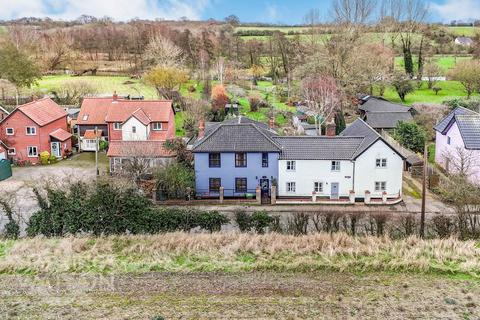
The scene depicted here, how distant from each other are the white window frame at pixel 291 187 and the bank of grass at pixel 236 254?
936 centimetres

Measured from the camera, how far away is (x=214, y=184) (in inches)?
1362

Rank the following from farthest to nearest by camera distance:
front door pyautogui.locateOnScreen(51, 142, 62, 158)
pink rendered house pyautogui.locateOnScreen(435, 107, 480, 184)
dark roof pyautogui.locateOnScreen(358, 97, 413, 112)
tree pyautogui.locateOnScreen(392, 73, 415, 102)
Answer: tree pyautogui.locateOnScreen(392, 73, 415, 102) < dark roof pyautogui.locateOnScreen(358, 97, 413, 112) < front door pyautogui.locateOnScreen(51, 142, 62, 158) < pink rendered house pyautogui.locateOnScreen(435, 107, 480, 184)

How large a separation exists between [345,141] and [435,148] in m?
12.7

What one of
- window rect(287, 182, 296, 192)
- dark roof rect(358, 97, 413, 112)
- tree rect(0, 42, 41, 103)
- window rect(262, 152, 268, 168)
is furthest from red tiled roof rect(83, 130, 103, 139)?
dark roof rect(358, 97, 413, 112)

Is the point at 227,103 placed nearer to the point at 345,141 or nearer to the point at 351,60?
the point at 351,60

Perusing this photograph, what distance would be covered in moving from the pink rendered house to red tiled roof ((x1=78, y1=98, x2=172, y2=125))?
70.3 feet

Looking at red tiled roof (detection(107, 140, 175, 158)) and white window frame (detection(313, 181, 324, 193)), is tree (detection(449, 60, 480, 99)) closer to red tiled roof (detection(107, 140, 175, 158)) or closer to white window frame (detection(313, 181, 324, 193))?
white window frame (detection(313, 181, 324, 193))

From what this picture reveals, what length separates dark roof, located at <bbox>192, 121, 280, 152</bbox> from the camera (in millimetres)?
33938

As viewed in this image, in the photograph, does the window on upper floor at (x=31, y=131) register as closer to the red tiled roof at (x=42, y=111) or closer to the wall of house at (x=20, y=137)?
the wall of house at (x=20, y=137)

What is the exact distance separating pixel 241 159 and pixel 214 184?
2.37 m

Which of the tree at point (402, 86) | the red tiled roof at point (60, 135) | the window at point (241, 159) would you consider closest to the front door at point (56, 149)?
the red tiled roof at point (60, 135)

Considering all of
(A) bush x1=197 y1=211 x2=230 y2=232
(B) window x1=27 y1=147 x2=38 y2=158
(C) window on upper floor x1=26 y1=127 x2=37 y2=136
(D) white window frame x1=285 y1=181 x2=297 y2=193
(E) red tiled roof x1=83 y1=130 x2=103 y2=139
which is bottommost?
(A) bush x1=197 y1=211 x2=230 y2=232

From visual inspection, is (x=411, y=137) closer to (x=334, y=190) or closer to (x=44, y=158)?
(x=334, y=190)

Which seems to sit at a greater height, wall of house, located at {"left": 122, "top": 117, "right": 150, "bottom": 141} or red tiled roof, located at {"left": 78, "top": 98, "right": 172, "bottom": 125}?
red tiled roof, located at {"left": 78, "top": 98, "right": 172, "bottom": 125}
